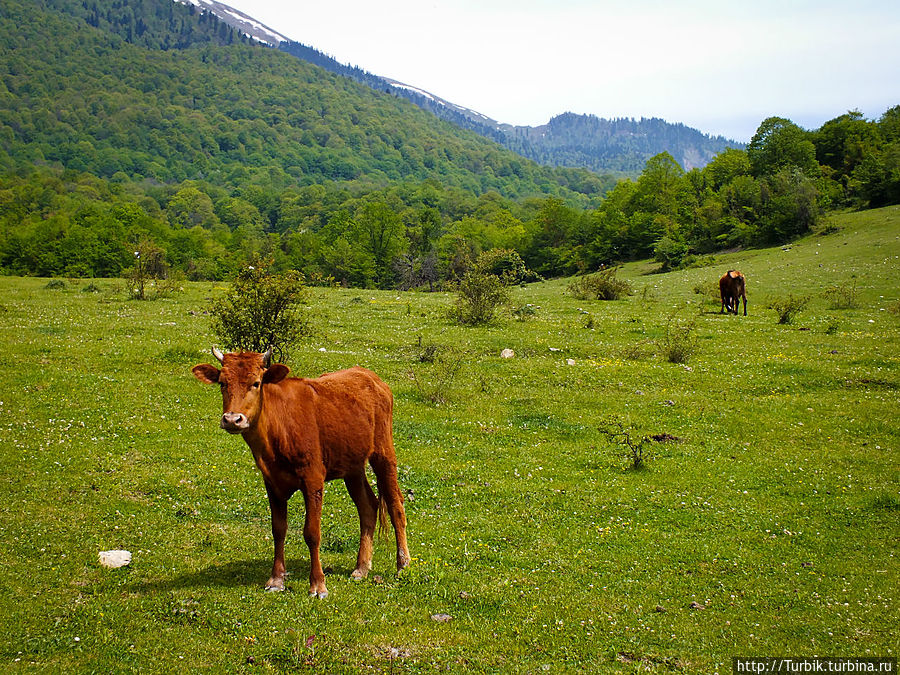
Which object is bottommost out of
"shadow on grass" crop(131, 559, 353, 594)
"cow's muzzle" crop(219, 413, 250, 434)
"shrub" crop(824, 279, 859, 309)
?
"shadow on grass" crop(131, 559, 353, 594)

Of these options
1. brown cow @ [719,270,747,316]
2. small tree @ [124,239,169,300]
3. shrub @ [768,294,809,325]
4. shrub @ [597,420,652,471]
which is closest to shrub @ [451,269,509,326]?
brown cow @ [719,270,747,316]

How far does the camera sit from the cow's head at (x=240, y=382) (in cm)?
686

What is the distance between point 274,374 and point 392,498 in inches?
111

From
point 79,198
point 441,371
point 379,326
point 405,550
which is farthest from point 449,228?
point 405,550

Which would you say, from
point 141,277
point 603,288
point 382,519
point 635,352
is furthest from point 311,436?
point 603,288

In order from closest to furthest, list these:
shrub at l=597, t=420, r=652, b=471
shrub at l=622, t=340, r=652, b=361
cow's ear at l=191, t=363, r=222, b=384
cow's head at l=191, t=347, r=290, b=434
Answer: cow's head at l=191, t=347, r=290, b=434 → cow's ear at l=191, t=363, r=222, b=384 → shrub at l=597, t=420, r=652, b=471 → shrub at l=622, t=340, r=652, b=361

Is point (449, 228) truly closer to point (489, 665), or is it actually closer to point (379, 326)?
point (379, 326)

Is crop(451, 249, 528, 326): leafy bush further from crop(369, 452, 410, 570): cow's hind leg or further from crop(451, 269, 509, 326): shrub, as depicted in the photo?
crop(369, 452, 410, 570): cow's hind leg

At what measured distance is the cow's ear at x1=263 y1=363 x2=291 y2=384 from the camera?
755 centimetres

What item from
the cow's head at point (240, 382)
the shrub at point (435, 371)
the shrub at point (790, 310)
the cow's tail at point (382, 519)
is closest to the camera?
the cow's head at point (240, 382)

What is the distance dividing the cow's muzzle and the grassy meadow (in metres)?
2.49

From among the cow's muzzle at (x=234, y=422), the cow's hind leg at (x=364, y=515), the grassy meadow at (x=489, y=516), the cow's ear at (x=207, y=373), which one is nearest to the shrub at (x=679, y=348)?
the grassy meadow at (x=489, y=516)

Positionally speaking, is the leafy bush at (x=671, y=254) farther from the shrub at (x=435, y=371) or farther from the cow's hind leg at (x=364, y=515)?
the cow's hind leg at (x=364, y=515)

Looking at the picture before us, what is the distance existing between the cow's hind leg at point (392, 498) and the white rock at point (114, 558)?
151 inches
